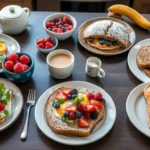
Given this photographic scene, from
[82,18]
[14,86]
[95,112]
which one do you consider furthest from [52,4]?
[95,112]

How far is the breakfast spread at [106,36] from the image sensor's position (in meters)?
1.35

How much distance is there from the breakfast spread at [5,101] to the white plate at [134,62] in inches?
21.8

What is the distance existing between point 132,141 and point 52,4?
5.22ft

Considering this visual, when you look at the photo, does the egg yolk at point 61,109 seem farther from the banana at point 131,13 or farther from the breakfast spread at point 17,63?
the banana at point 131,13

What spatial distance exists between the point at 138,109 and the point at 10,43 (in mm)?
709

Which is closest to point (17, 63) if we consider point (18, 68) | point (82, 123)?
point (18, 68)

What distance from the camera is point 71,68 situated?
122 centimetres

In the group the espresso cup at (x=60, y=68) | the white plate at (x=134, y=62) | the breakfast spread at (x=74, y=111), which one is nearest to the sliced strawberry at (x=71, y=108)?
the breakfast spread at (x=74, y=111)

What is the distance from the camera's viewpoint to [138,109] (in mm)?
1108

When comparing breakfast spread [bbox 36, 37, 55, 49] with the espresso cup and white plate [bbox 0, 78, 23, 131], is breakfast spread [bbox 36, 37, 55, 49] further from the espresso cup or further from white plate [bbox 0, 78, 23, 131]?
white plate [bbox 0, 78, 23, 131]

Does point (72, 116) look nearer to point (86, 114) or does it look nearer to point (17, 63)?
point (86, 114)

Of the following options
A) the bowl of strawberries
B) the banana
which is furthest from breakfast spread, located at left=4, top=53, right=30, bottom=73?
the banana

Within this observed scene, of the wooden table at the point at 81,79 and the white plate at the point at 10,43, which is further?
the white plate at the point at 10,43

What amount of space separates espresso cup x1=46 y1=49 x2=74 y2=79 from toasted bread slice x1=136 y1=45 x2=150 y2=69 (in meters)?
0.31
